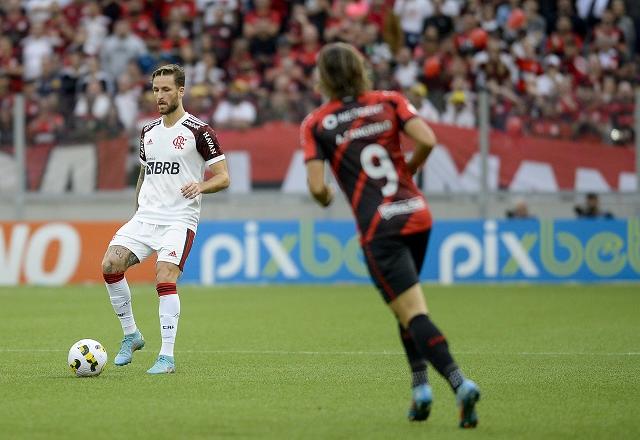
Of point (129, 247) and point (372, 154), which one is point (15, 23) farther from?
point (372, 154)

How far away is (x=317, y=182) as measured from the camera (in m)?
6.86

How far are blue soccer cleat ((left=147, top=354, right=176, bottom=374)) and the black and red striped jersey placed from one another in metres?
2.95

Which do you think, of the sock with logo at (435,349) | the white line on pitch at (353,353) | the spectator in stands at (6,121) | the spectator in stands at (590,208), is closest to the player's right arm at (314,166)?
the sock with logo at (435,349)

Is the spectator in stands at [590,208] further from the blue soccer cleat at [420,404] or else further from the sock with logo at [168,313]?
the blue soccer cleat at [420,404]

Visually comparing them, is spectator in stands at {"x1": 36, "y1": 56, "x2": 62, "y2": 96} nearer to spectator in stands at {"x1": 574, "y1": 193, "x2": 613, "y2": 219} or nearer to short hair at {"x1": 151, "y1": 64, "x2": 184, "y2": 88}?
spectator in stands at {"x1": 574, "y1": 193, "x2": 613, "y2": 219}

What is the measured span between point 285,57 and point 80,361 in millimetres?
14539

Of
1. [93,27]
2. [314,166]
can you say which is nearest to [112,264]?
[314,166]

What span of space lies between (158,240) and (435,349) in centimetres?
355

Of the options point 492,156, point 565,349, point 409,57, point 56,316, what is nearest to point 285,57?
point 409,57

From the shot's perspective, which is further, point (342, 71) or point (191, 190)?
point (191, 190)

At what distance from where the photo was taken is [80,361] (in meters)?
9.20

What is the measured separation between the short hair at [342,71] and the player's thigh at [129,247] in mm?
3243

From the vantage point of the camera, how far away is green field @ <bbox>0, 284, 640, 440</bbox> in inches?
275

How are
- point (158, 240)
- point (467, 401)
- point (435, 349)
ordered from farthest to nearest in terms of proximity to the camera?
point (158, 240), point (435, 349), point (467, 401)
